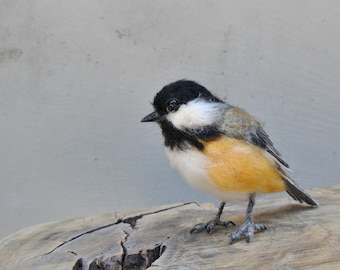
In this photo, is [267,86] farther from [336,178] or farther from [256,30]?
[336,178]

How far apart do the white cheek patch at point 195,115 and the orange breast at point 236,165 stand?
0.20 feet

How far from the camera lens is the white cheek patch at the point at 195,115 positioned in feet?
4.57

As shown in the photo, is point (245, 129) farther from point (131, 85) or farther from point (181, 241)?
point (131, 85)

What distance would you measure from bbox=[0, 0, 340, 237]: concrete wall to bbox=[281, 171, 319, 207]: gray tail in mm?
659

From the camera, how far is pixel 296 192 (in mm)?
1572

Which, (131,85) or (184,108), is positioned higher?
(131,85)

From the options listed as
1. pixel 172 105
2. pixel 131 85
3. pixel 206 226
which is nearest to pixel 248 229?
pixel 206 226

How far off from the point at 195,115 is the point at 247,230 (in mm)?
331

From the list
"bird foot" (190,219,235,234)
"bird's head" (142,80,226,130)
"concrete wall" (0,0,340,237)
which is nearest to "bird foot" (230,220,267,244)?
"bird foot" (190,219,235,234)

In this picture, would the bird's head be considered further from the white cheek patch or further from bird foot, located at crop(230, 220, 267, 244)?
bird foot, located at crop(230, 220, 267, 244)

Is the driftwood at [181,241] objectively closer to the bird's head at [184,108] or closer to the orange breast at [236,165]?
the orange breast at [236,165]

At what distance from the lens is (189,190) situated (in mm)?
2281

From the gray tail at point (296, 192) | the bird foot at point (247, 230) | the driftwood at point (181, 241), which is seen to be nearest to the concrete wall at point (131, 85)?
the driftwood at point (181, 241)

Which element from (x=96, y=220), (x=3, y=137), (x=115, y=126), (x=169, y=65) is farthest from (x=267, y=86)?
(x=3, y=137)
